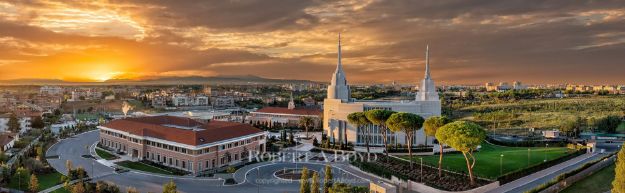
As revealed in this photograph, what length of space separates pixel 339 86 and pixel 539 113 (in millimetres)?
66439

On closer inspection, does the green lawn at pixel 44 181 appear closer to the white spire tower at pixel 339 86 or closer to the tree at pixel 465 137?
the tree at pixel 465 137

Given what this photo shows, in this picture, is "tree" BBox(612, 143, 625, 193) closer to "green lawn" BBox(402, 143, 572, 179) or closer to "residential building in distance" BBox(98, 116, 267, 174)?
"green lawn" BBox(402, 143, 572, 179)

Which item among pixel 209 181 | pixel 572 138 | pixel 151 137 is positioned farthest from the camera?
pixel 572 138

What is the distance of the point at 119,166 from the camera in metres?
54.2

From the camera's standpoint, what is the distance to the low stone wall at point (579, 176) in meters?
38.8

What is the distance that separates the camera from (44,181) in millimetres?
47000

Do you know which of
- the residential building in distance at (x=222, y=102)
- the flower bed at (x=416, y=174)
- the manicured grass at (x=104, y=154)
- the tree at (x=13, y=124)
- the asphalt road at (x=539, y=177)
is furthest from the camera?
the residential building in distance at (x=222, y=102)

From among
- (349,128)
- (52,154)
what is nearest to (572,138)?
(349,128)

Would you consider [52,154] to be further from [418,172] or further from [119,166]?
[418,172]

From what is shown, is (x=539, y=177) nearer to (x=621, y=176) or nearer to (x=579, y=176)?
(x=579, y=176)

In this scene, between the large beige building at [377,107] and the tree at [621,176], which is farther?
the large beige building at [377,107]

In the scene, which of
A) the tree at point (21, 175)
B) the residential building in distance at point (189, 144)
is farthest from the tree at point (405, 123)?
the tree at point (21, 175)

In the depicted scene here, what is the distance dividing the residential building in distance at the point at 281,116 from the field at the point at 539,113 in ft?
129

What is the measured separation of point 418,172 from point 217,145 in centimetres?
2408
